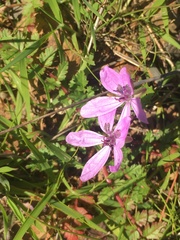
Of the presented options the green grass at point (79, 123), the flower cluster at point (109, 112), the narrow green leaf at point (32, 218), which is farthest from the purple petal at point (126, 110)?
the narrow green leaf at point (32, 218)

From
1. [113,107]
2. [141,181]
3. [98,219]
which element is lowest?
[98,219]

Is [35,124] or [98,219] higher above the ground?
[35,124]

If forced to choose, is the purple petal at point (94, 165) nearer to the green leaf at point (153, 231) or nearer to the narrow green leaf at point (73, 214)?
the narrow green leaf at point (73, 214)

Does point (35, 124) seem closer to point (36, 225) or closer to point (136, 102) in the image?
point (36, 225)

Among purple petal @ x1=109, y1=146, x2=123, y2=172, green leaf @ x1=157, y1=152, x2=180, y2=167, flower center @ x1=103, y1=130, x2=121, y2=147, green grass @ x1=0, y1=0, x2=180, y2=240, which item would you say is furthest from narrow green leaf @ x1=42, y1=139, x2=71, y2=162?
green leaf @ x1=157, y1=152, x2=180, y2=167

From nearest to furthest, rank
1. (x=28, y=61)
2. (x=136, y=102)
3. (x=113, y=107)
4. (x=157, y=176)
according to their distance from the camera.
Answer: (x=136, y=102), (x=113, y=107), (x=28, y=61), (x=157, y=176)

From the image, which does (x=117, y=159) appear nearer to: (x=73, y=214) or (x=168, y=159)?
(x=73, y=214)

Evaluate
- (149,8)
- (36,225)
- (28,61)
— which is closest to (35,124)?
(28,61)
